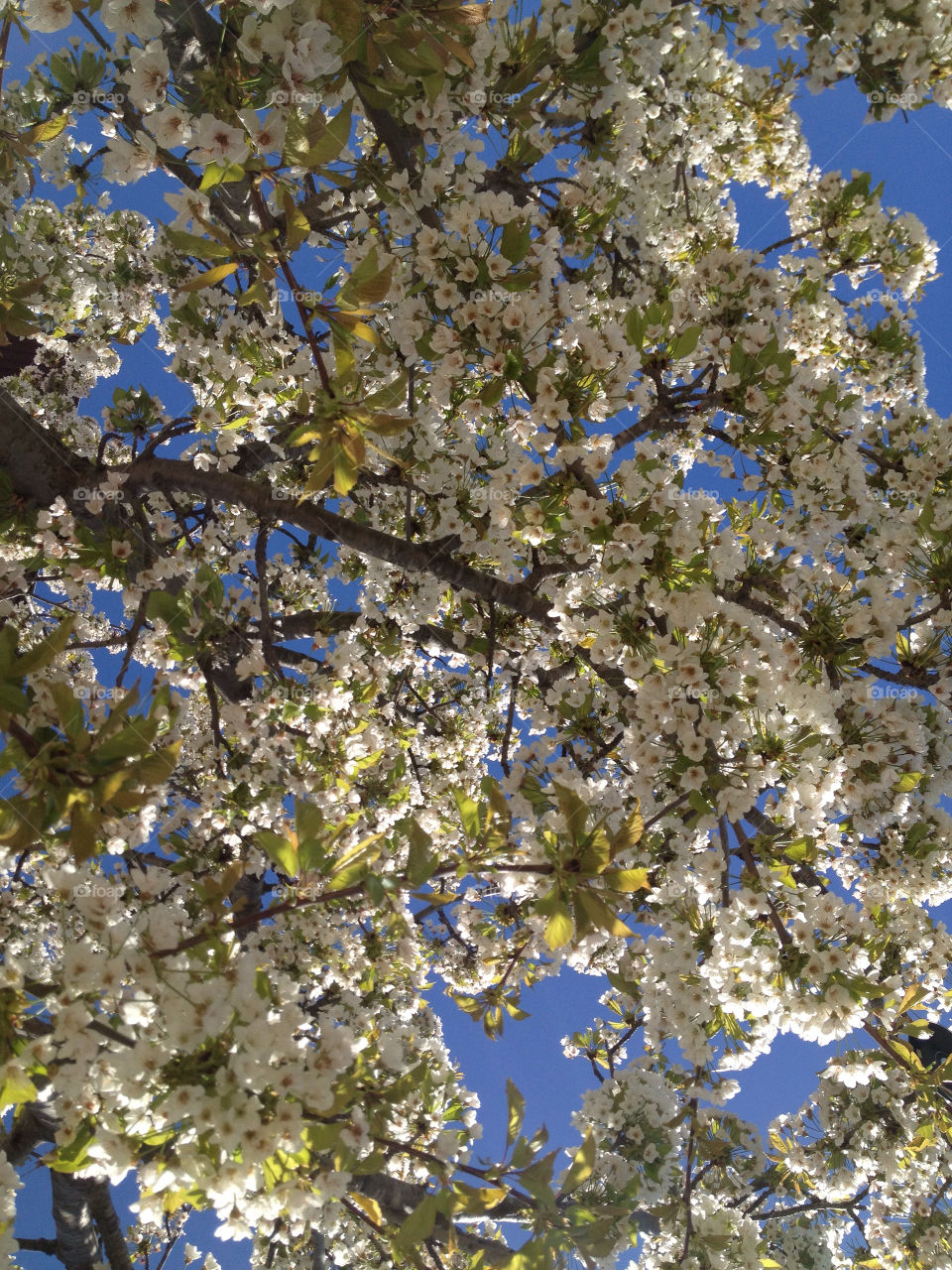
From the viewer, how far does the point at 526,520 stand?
1.98 meters

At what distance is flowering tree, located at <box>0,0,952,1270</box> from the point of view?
1297 mm

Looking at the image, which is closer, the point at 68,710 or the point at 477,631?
the point at 68,710

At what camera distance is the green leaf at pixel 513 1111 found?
1.71 m

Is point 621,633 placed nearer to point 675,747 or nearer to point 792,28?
point 675,747

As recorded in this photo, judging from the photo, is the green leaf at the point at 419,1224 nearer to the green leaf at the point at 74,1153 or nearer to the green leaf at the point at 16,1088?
the green leaf at the point at 74,1153

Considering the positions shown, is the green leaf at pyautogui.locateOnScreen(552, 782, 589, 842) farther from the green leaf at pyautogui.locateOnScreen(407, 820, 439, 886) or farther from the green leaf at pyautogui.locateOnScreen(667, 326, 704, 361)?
the green leaf at pyautogui.locateOnScreen(667, 326, 704, 361)

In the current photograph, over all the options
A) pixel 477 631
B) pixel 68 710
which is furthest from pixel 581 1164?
pixel 477 631

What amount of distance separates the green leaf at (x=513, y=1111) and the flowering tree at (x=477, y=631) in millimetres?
12

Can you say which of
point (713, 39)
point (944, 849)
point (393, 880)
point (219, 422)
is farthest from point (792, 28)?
point (393, 880)

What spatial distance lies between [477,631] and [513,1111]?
1.75 metres

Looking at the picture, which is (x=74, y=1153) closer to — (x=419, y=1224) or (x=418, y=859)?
(x=419, y=1224)

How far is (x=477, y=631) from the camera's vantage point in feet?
10.0

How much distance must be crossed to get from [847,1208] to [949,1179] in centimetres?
57

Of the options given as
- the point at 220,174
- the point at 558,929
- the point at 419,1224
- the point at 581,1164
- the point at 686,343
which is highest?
the point at 686,343
